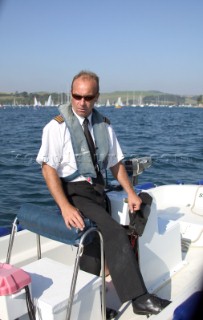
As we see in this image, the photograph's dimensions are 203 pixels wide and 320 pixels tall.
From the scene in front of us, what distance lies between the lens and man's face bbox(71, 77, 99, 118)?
10.1ft

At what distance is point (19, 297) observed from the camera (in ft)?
7.89

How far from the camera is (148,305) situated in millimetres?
2918

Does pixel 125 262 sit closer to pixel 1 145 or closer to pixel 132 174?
pixel 132 174

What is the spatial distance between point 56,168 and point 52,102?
128 metres

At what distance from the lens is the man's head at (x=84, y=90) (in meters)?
3.06

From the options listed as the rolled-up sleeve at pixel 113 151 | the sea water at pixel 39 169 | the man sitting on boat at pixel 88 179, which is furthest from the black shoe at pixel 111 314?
the sea water at pixel 39 169

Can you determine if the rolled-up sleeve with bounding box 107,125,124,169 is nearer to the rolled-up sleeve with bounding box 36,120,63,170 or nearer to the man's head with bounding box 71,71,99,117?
the man's head with bounding box 71,71,99,117

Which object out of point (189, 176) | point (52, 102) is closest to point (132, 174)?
point (189, 176)

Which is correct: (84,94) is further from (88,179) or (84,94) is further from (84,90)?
(88,179)

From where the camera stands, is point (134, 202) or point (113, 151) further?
point (113, 151)

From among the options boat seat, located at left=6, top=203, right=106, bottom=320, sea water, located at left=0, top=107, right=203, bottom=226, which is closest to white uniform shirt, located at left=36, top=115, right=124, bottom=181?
boat seat, located at left=6, top=203, right=106, bottom=320

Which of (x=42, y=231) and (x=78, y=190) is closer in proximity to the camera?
(x=42, y=231)

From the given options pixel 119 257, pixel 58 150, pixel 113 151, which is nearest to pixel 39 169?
pixel 113 151

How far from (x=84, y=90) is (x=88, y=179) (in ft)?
2.30
